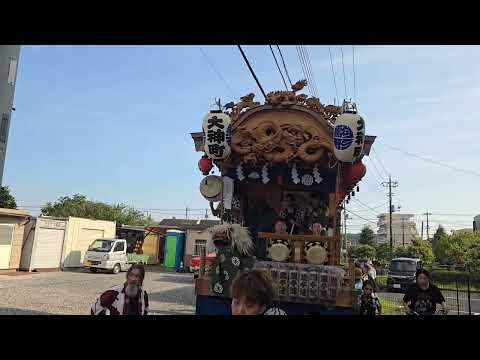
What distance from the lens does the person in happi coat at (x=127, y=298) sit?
12.1 ft

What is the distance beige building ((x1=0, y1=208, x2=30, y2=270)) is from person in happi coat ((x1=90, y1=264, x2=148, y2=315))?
14136 millimetres

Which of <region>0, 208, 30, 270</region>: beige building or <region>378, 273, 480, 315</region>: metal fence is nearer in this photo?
<region>378, 273, 480, 315</region>: metal fence

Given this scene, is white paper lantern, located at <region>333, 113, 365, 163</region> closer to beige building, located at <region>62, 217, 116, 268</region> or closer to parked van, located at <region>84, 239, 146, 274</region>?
parked van, located at <region>84, 239, 146, 274</region>

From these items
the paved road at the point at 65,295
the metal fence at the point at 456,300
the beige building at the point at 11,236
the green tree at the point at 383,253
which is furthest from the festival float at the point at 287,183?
the green tree at the point at 383,253

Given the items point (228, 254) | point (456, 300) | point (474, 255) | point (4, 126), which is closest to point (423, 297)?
point (228, 254)

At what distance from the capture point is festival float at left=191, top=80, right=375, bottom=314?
5.26 metres

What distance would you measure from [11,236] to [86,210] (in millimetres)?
22854

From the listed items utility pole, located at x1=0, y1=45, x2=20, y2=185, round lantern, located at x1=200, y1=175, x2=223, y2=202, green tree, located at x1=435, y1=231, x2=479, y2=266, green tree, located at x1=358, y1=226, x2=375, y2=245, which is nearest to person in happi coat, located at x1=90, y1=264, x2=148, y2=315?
utility pole, located at x1=0, y1=45, x2=20, y2=185

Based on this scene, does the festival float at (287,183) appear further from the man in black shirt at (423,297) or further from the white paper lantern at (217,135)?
the man in black shirt at (423,297)

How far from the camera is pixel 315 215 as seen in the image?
7031mm
